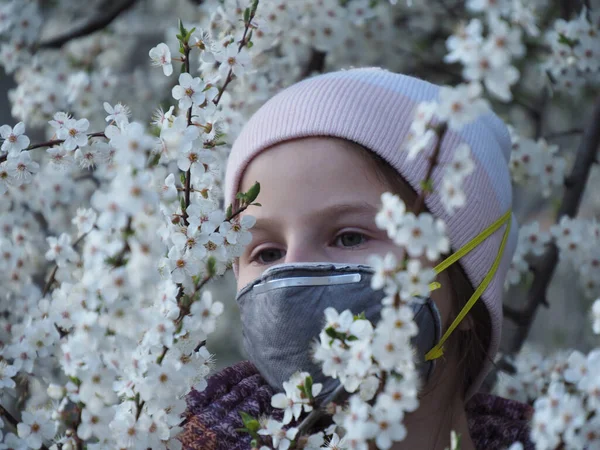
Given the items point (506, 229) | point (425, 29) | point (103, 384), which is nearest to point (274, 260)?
point (506, 229)

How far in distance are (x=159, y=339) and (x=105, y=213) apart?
0.38 metres

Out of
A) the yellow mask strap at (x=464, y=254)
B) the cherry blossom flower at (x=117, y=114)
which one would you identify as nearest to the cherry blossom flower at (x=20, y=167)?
the cherry blossom flower at (x=117, y=114)

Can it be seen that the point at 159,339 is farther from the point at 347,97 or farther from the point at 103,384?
the point at 347,97

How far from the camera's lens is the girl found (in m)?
1.90

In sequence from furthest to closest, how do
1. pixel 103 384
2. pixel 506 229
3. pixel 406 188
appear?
1. pixel 506 229
2. pixel 406 188
3. pixel 103 384

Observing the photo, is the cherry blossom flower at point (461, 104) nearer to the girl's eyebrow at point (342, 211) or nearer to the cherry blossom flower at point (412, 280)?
the cherry blossom flower at point (412, 280)

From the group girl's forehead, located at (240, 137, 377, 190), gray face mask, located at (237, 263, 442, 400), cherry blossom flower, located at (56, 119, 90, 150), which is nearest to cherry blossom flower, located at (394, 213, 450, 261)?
gray face mask, located at (237, 263, 442, 400)

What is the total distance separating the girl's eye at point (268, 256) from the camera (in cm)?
203

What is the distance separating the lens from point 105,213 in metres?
1.15

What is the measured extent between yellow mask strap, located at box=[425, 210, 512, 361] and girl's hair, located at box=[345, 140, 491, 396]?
0.04 m

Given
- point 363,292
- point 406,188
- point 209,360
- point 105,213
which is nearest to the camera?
point 105,213

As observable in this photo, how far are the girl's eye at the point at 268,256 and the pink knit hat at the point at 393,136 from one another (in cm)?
20

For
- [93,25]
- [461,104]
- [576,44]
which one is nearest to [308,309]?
[461,104]

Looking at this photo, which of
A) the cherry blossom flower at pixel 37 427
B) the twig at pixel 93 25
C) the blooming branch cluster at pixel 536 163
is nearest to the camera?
the cherry blossom flower at pixel 37 427
